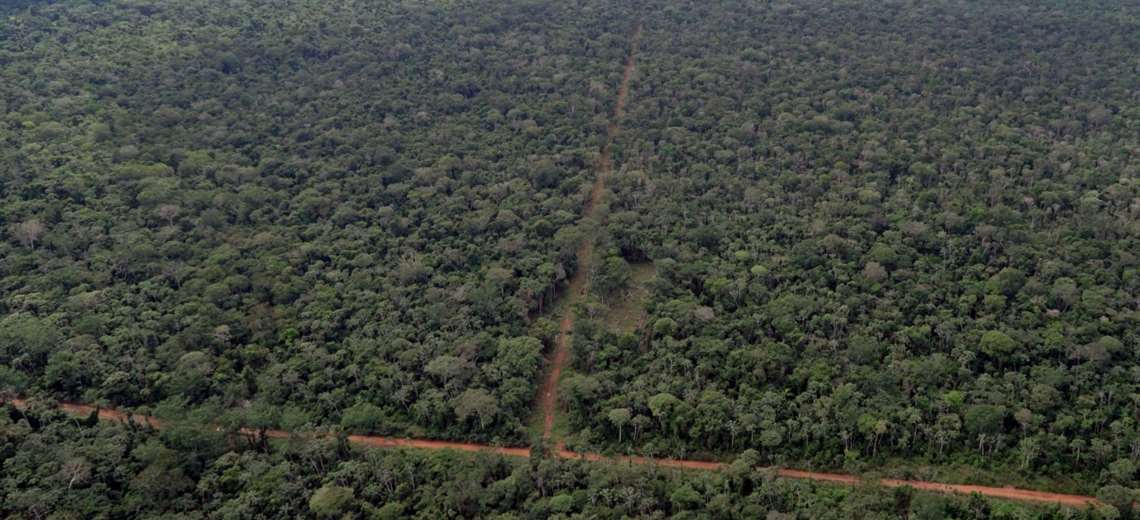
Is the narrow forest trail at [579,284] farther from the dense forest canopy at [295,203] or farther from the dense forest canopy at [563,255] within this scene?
the dense forest canopy at [295,203]

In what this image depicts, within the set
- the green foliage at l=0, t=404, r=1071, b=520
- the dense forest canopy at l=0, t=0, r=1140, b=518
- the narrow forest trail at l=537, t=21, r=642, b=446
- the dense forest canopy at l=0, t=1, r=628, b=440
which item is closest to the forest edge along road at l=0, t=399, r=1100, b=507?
the dense forest canopy at l=0, t=0, r=1140, b=518

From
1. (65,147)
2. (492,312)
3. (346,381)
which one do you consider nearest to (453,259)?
(492,312)

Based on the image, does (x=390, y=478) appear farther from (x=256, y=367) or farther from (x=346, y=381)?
(x=256, y=367)

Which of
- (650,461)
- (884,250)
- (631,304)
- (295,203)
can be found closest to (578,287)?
(631,304)

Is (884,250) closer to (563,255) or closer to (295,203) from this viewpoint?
(563,255)

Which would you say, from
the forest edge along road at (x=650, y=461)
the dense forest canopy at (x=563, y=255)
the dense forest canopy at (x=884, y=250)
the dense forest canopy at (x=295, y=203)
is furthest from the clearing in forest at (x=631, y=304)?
the forest edge along road at (x=650, y=461)
